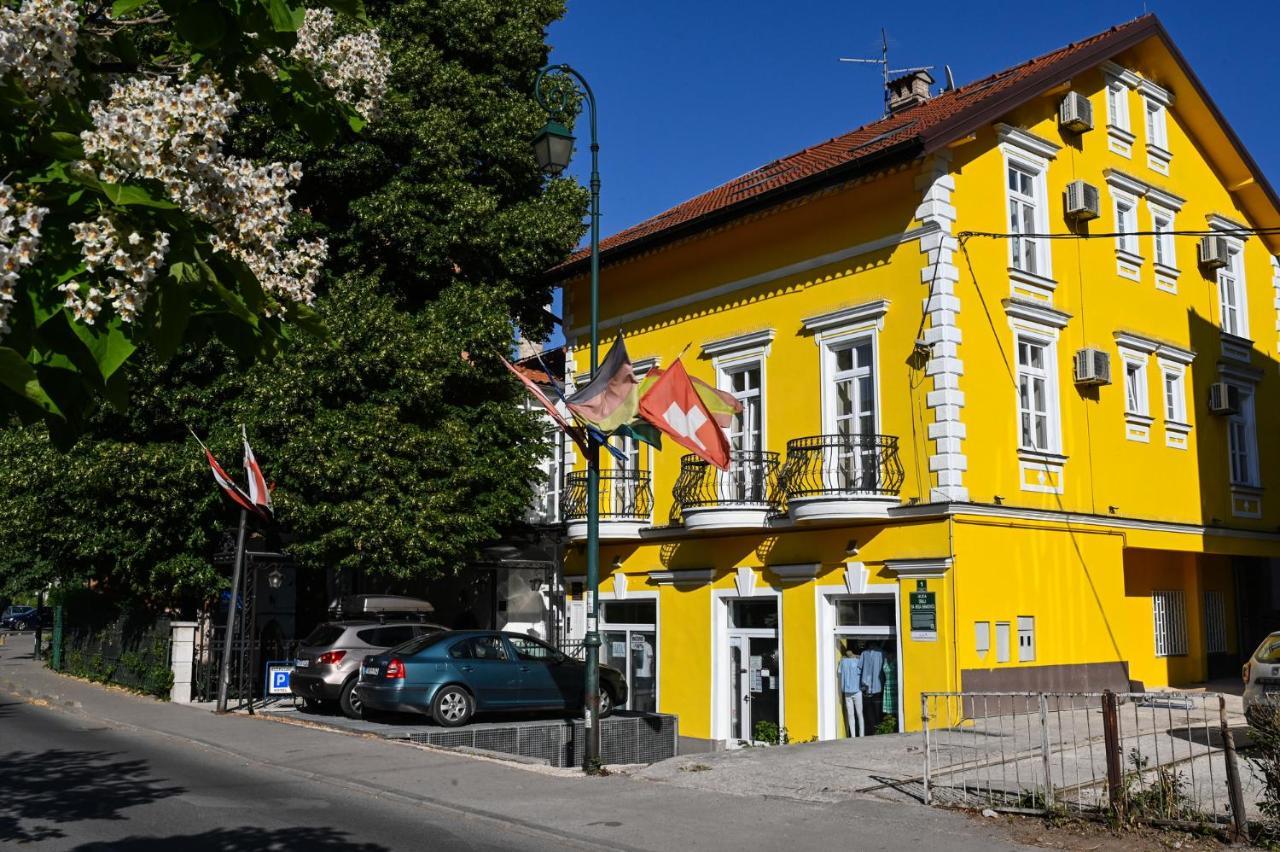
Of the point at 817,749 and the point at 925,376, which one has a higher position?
the point at 925,376

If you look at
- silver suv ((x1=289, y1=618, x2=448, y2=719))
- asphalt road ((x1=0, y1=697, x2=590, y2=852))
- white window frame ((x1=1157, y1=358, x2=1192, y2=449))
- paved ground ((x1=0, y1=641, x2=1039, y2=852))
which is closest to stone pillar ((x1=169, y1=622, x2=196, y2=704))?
silver suv ((x1=289, y1=618, x2=448, y2=719))

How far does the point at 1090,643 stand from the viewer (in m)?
19.7

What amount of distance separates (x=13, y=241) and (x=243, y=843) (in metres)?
6.97

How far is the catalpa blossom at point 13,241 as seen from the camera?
10.7 ft

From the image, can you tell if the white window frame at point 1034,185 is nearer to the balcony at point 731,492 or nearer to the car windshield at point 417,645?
the balcony at point 731,492

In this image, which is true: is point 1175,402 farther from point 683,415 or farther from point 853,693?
point 683,415

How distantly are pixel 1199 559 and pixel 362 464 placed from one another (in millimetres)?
16793

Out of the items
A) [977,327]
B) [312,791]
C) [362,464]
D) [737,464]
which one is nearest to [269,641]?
[362,464]

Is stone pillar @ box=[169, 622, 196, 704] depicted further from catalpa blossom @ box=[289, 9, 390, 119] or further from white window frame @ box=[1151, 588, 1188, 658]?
catalpa blossom @ box=[289, 9, 390, 119]

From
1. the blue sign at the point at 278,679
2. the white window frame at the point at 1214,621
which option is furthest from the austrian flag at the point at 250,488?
the white window frame at the point at 1214,621

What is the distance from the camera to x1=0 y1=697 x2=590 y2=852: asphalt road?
9344 mm

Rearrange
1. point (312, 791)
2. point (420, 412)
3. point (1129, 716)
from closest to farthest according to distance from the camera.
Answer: point (1129, 716) → point (312, 791) → point (420, 412)

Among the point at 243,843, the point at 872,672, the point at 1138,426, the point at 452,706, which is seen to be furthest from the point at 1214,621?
the point at 243,843

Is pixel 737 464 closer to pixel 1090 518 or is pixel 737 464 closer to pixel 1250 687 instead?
pixel 1090 518
